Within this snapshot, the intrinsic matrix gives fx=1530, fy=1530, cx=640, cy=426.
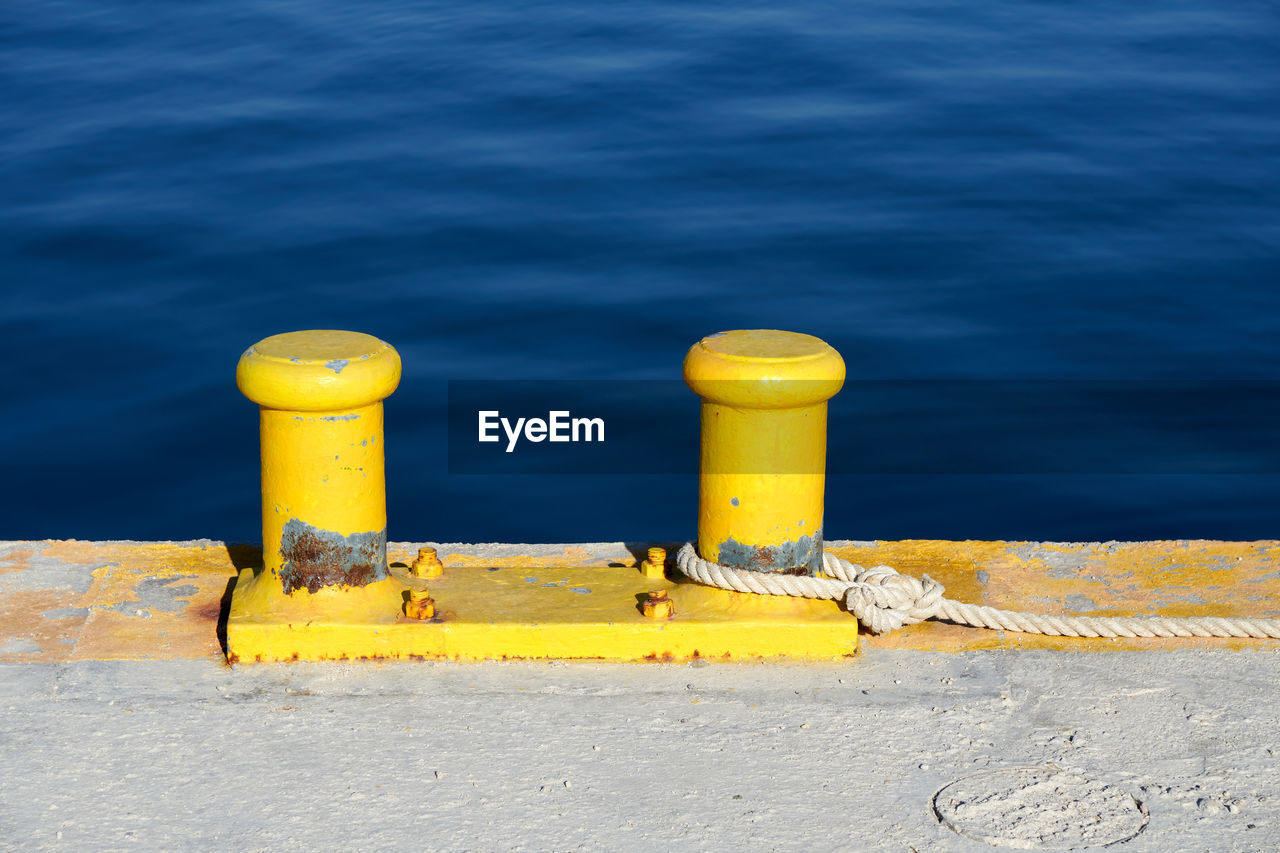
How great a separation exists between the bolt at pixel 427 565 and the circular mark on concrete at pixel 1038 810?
1.49 meters

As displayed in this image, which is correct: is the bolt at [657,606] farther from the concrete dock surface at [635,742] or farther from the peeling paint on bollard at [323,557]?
the peeling paint on bollard at [323,557]

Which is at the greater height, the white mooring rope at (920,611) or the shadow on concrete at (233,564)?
the white mooring rope at (920,611)

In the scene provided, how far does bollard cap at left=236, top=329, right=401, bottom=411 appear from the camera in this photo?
A: 3.66 meters

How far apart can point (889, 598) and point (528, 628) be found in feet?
3.10

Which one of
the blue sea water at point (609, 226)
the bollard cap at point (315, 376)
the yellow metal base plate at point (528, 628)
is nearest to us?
the bollard cap at point (315, 376)

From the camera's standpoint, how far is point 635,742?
137 inches

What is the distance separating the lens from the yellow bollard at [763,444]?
12.3 ft

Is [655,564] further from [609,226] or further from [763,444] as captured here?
[609,226]

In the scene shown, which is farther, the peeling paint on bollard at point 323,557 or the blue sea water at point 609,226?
the blue sea water at point 609,226

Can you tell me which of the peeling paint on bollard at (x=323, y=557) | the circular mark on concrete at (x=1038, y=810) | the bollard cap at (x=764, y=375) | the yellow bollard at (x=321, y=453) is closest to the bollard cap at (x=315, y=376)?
the yellow bollard at (x=321, y=453)

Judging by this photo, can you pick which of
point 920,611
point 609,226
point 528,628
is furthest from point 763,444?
point 609,226

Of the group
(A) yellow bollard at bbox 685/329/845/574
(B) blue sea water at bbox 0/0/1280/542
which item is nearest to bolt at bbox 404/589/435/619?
(A) yellow bollard at bbox 685/329/845/574

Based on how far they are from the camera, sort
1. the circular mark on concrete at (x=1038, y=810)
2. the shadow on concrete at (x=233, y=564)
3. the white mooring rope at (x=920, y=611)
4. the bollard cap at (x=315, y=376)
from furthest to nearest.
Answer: the shadow on concrete at (x=233, y=564) < the white mooring rope at (x=920, y=611) < the bollard cap at (x=315, y=376) < the circular mark on concrete at (x=1038, y=810)

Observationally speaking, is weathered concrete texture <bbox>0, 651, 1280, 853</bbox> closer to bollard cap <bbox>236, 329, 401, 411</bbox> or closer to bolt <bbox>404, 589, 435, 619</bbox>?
bolt <bbox>404, 589, 435, 619</bbox>
